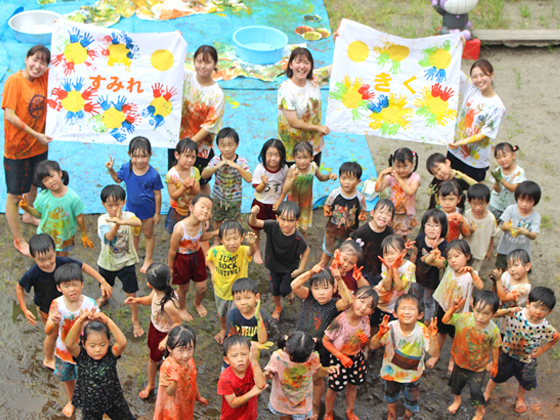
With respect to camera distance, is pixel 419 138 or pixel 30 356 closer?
pixel 30 356

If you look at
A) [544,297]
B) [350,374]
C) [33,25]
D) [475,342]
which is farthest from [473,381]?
[33,25]

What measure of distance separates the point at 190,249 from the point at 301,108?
71.9 inches

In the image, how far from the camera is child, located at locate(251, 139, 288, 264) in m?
5.39

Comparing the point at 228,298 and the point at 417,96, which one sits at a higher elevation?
the point at 417,96

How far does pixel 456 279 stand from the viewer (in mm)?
4574

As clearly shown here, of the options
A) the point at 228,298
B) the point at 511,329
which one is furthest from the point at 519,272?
the point at 228,298

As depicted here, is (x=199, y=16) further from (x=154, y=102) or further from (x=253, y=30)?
(x=154, y=102)

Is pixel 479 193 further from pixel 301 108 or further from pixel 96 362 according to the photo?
pixel 96 362

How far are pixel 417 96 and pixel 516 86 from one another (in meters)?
3.83

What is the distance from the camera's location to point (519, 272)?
179 inches

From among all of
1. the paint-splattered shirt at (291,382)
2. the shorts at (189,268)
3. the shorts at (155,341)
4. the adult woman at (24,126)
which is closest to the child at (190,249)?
the shorts at (189,268)

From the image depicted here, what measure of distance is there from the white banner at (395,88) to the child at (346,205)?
83cm

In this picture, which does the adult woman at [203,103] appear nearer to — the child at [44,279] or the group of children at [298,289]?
the group of children at [298,289]

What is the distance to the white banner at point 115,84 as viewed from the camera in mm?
5488
